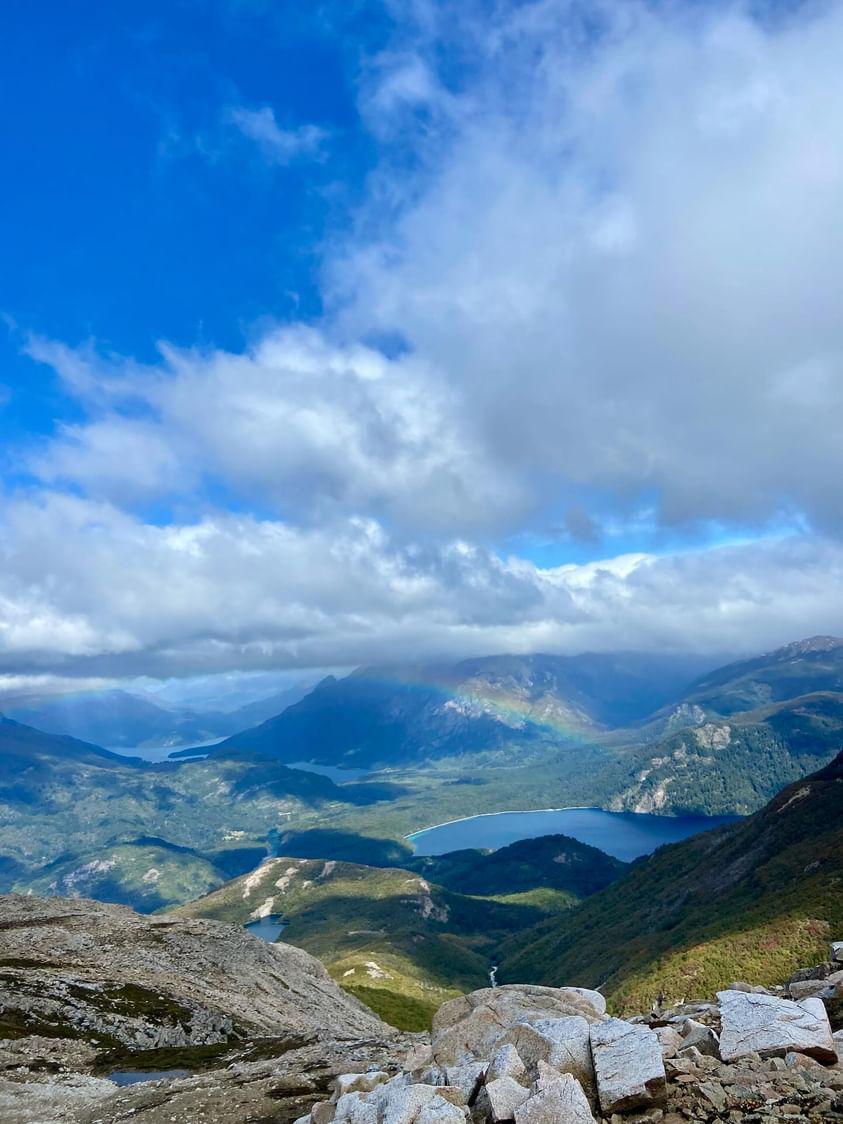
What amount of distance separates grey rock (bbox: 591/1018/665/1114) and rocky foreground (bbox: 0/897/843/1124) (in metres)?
0.06

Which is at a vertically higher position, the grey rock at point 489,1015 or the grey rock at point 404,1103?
the grey rock at point 404,1103

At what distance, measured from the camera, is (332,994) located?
111 meters

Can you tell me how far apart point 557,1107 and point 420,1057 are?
11976 millimetres

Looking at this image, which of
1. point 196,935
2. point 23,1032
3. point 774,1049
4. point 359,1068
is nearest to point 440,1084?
point 774,1049

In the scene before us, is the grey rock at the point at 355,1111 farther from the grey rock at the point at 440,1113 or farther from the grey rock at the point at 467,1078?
the grey rock at the point at 467,1078

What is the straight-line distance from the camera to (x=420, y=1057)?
1180 inches

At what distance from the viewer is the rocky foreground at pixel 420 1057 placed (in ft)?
68.8

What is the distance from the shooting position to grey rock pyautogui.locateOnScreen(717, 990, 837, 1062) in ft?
73.1

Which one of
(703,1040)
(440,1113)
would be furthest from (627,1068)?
(440,1113)

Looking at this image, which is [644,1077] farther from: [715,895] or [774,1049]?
[715,895]

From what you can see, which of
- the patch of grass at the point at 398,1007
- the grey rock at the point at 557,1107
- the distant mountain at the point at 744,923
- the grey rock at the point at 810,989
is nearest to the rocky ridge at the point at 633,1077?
the grey rock at the point at 557,1107

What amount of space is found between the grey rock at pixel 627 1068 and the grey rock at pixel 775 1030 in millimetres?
2968

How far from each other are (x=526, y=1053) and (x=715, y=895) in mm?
180203

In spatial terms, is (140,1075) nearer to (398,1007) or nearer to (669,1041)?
(669,1041)
